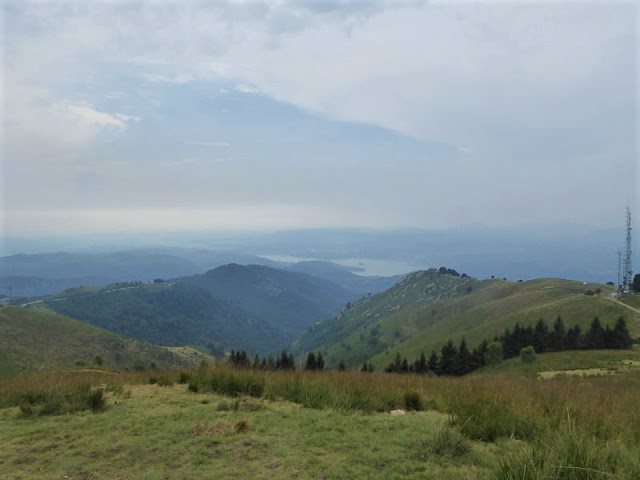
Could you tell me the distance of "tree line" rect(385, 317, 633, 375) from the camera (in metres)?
47.8

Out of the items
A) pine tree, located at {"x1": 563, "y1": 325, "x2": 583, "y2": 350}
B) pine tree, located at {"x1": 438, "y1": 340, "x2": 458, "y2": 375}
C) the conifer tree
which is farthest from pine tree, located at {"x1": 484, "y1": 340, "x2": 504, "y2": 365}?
the conifer tree

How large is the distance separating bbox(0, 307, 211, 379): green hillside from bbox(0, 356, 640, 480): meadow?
277 feet

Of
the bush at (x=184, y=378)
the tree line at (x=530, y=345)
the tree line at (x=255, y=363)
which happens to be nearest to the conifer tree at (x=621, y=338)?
the tree line at (x=530, y=345)

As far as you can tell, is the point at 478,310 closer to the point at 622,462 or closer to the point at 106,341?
the point at 106,341

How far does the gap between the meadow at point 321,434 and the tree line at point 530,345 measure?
4454 centimetres

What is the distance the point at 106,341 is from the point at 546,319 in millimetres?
115556

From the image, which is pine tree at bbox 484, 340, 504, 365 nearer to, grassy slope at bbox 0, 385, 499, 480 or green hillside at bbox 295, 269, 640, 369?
green hillside at bbox 295, 269, 640, 369

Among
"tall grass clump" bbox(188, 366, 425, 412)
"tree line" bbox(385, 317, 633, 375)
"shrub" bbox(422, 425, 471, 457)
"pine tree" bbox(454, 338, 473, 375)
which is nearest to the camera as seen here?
"shrub" bbox(422, 425, 471, 457)

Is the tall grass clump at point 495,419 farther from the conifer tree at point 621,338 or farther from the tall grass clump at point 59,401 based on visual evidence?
the conifer tree at point 621,338

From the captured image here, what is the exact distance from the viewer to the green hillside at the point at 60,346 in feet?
264

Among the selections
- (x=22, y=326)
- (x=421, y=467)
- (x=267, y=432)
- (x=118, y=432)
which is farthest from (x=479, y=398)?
(x=22, y=326)

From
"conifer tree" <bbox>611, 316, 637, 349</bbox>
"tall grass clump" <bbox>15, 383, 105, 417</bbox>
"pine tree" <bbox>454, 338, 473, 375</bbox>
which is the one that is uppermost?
"tall grass clump" <bbox>15, 383, 105, 417</bbox>

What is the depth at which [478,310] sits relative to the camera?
129125 millimetres

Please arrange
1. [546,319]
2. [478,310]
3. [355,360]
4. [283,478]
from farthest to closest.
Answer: [355,360]
[478,310]
[546,319]
[283,478]
